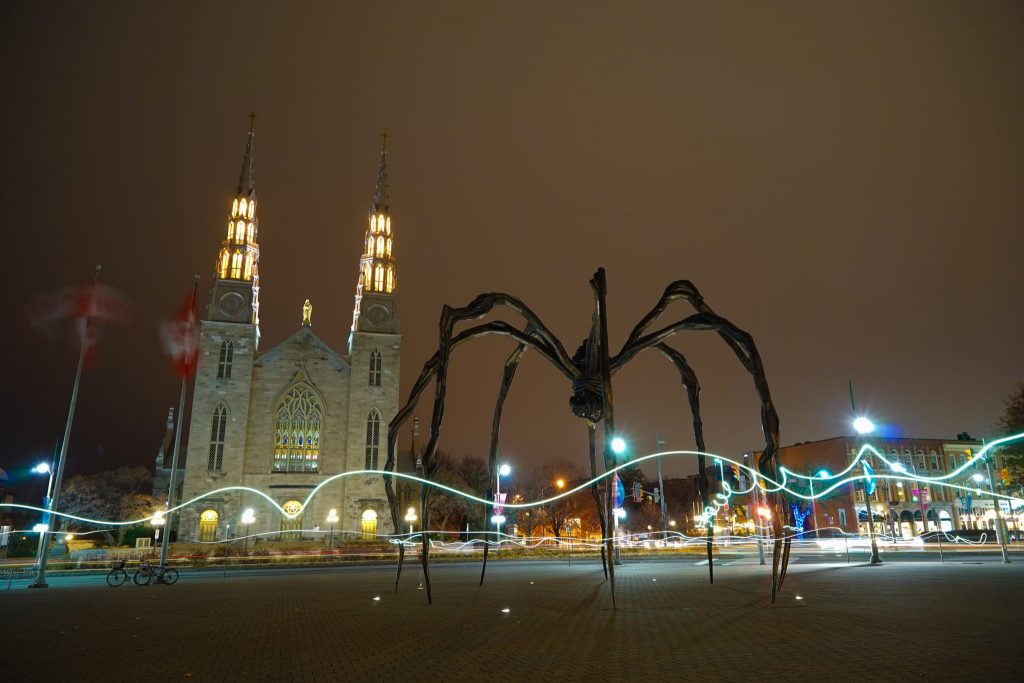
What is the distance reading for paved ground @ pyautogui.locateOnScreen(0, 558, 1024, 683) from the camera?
5.88m

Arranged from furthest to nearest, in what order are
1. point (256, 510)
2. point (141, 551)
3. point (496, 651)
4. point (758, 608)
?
point (256, 510) < point (141, 551) < point (758, 608) < point (496, 651)

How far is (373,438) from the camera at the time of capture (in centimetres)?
5497

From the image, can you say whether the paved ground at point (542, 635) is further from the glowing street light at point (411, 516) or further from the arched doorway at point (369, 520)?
the glowing street light at point (411, 516)

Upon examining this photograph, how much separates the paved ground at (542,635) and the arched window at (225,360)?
1632 inches

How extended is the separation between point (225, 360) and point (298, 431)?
882cm

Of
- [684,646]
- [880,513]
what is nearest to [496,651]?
[684,646]

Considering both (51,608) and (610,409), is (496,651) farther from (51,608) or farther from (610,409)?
(51,608)

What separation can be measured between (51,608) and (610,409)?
12484mm

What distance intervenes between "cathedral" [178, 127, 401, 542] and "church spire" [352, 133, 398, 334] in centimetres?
12

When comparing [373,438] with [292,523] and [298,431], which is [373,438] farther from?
[292,523]

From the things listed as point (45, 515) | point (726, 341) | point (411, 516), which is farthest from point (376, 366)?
point (726, 341)

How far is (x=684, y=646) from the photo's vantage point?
687 centimetres

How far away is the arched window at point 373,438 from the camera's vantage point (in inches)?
2115

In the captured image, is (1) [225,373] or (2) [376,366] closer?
(1) [225,373]
